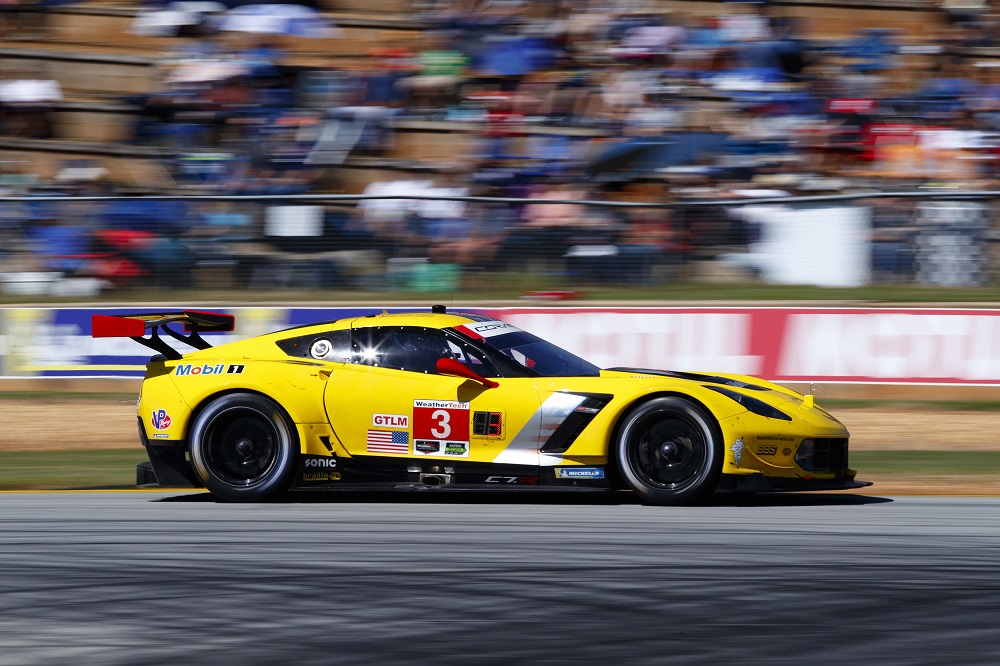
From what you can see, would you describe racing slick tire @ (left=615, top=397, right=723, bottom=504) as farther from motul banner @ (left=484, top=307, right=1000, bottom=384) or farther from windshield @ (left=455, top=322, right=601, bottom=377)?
motul banner @ (left=484, top=307, right=1000, bottom=384)

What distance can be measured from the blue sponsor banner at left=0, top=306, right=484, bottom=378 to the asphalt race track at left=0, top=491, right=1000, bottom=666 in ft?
18.5

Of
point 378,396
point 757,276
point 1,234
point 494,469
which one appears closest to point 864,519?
point 494,469

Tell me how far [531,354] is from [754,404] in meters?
1.36

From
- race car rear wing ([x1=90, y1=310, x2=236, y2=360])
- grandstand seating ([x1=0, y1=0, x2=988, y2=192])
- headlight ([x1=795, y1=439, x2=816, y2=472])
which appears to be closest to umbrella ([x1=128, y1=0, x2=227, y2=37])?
grandstand seating ([x1=0, y1=0, x2=988, y2=192])

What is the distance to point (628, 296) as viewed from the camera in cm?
1246

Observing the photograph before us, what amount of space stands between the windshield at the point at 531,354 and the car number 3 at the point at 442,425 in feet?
1.66

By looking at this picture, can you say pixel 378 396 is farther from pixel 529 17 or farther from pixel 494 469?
pixel 529 17

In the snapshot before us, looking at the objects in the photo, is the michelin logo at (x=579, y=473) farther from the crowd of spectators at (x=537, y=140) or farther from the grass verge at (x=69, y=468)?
the crowd of spectators at (x=537, y=140)

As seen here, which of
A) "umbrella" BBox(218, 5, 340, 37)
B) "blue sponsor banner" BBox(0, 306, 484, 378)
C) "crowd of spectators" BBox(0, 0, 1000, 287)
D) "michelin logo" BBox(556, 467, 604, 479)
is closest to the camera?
"michelin logo" BBox(556, 467, 604, 479)

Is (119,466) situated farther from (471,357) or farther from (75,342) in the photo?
(75,342)

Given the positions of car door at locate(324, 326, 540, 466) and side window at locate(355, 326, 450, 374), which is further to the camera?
side window at locate(355, 326, 450, 374)

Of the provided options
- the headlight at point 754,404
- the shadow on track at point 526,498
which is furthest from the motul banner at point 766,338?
the headlight at point 754,404

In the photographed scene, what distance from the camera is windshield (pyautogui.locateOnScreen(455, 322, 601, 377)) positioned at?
24.3 feet

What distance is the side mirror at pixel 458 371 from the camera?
23.6 feet
